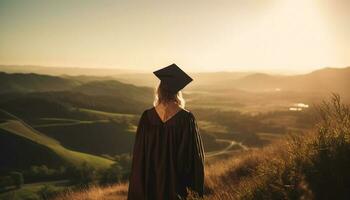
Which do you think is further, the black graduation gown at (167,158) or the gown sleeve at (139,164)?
the gown sleeve at (139,164)

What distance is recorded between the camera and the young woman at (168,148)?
534 centimetres

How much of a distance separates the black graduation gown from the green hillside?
308ft

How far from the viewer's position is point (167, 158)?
5.52 metres

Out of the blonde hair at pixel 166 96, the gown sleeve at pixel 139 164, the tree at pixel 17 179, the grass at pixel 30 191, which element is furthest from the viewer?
the tree at pixel 17 179

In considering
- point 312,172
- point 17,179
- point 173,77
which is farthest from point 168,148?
point 17,179

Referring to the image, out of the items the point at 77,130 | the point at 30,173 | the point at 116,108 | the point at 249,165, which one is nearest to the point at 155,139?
the point at 249,165

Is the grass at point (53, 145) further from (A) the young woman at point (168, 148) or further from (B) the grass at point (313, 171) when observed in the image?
(B) the grass at point (313, 171)

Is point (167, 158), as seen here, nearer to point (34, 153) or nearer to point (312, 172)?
point (312, 172)

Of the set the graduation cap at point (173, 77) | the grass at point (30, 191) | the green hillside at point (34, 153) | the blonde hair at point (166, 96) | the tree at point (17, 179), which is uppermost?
the graduation cap at point (173, 77)

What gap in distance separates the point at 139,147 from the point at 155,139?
0.87ft

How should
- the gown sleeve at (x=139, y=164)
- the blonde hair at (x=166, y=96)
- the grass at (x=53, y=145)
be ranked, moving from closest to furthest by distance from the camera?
the blonde hair at (x=166, y=96) < the gown sleeve at (x=139, y=164) < the grass at (x=53, y=145)

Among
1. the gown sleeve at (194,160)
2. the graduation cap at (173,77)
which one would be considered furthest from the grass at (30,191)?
the graduation cap at (173,77)

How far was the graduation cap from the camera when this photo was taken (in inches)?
210

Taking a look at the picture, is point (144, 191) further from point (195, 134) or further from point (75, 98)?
point (75, 98)
